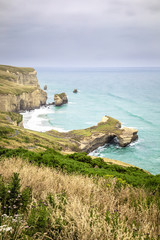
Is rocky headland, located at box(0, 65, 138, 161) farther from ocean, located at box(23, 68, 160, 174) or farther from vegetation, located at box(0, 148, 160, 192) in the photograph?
vegetation, located at box(0, 148, 160, 192)

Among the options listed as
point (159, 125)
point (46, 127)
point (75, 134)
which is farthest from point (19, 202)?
point (159, 125)

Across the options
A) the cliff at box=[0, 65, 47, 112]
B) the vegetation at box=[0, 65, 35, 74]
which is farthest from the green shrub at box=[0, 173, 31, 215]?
the vegetation at box=[0, 65, 35, 74]

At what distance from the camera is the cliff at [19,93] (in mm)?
76562

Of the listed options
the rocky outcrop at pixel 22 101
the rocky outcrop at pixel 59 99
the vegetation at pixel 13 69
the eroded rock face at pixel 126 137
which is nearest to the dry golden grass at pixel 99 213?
the eroded rock face at pixel 126 137

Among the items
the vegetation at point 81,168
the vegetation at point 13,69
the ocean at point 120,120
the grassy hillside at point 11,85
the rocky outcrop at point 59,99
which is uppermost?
the vegetation at point 13,69

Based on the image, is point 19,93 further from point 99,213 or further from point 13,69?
point 99,213

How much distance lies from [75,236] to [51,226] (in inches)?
26.9

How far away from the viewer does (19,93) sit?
86438 mm

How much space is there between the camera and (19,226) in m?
4.63

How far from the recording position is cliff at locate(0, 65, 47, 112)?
76.6 m

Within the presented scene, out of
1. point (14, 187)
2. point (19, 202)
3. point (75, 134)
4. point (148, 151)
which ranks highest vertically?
point (14, 187)

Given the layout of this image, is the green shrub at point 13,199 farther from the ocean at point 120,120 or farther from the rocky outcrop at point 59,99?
the rocky outcrop at point 59,99

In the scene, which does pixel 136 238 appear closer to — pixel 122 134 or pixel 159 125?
pixel 122 134

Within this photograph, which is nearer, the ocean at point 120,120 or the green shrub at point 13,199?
the green shrub at point 13,199
